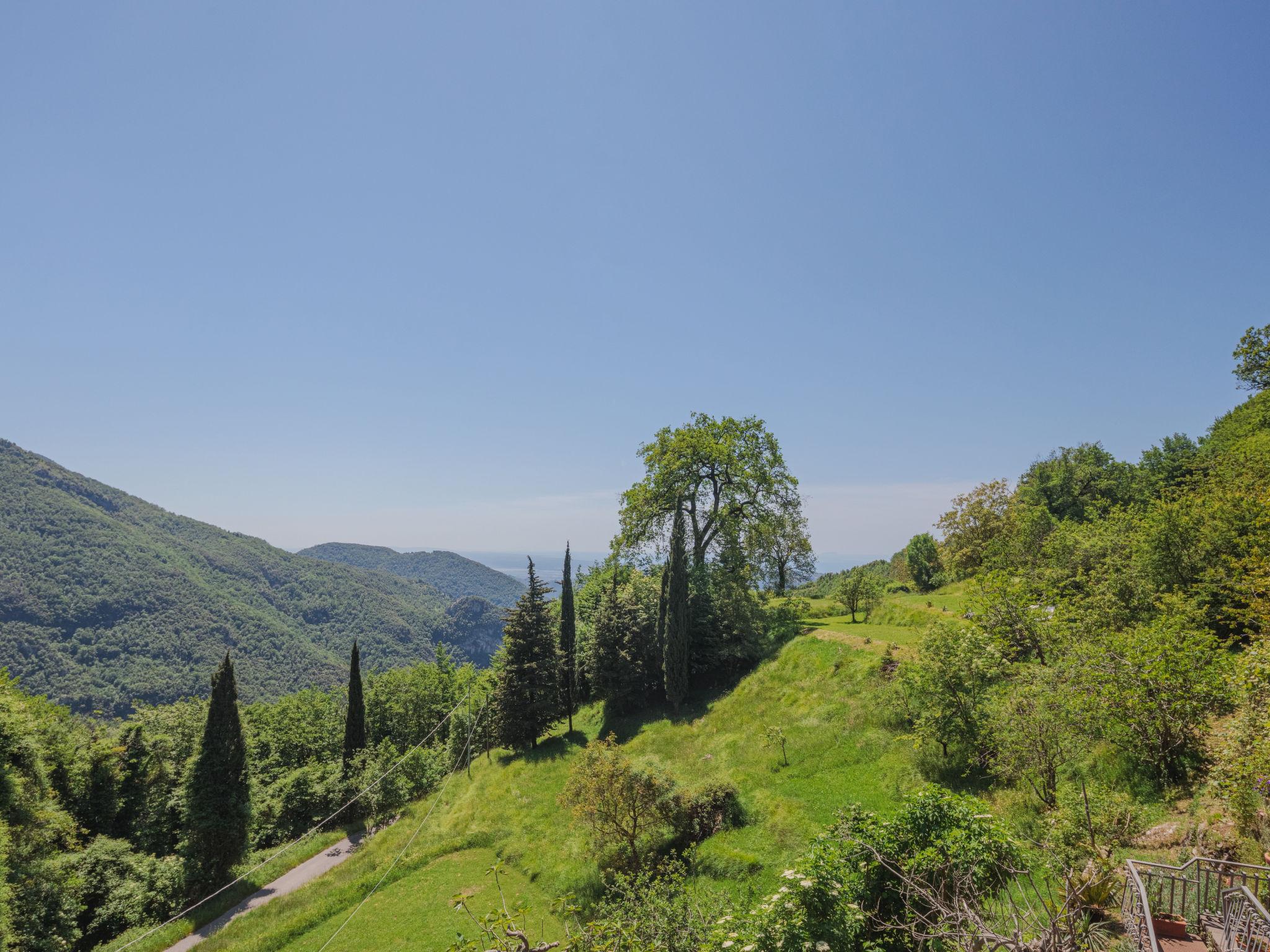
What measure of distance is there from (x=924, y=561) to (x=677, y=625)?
32574mm

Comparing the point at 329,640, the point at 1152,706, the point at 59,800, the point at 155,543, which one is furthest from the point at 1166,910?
the point at 155,543

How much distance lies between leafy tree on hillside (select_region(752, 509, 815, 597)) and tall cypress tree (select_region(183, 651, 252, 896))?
94.6 ft

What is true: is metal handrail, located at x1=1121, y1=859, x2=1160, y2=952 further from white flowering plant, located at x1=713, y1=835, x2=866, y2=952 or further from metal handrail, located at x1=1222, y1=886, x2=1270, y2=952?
white flowering plant, located at x1=713, y1=835, x2=866, y2=952

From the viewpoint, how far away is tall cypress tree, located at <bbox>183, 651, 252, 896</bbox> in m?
23.6

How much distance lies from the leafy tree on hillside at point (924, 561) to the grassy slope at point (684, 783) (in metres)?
28.3

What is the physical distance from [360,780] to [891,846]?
31.2 metres

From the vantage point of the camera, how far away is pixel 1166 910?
6891mm

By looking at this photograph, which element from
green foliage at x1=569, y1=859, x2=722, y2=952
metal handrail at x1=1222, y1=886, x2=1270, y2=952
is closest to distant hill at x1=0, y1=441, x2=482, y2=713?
green foliage at x1=569, y1=859, x2=722, y2=952

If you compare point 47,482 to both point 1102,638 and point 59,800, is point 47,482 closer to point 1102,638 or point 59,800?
point 59,800

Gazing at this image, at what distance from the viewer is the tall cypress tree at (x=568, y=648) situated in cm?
3150

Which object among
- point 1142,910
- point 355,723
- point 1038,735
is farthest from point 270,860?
point 1142,910

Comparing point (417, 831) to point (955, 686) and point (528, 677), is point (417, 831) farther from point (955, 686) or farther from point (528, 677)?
point (955, 686)

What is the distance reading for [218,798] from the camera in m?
24.3

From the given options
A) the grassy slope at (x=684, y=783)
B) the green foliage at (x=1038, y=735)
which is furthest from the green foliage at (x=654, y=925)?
the green foliage at (x=1038, y=735)
